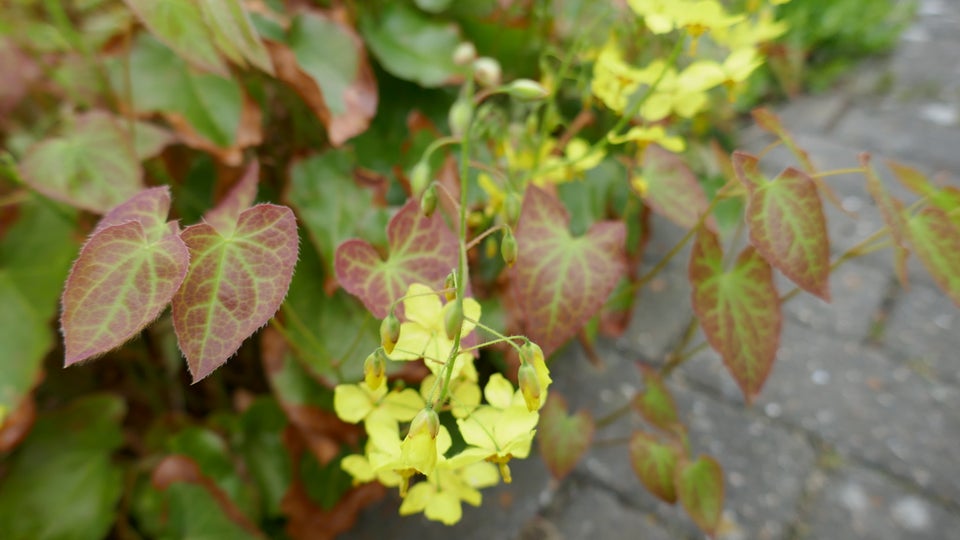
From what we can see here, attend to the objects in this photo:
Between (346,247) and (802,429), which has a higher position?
(346,247)

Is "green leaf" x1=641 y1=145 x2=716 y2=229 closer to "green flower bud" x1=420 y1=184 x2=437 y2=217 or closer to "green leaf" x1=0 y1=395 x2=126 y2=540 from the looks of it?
"green flower bud" x1=420 y1=184 x2=437 y2=217

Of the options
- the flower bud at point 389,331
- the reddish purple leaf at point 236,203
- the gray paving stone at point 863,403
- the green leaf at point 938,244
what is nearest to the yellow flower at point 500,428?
the flower bud at point 389,331

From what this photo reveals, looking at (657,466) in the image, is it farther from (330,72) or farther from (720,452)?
(330,72)

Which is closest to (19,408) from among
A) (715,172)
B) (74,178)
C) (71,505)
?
(71,505)

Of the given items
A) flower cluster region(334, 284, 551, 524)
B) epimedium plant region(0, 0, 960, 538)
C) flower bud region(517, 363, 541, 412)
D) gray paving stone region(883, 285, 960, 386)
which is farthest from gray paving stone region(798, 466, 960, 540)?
flower bud region(517, 363, 541, 412)

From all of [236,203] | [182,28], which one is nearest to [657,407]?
[236,203]

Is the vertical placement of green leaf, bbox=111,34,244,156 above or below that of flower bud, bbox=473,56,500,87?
below

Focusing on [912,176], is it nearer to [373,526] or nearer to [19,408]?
[373,526]
